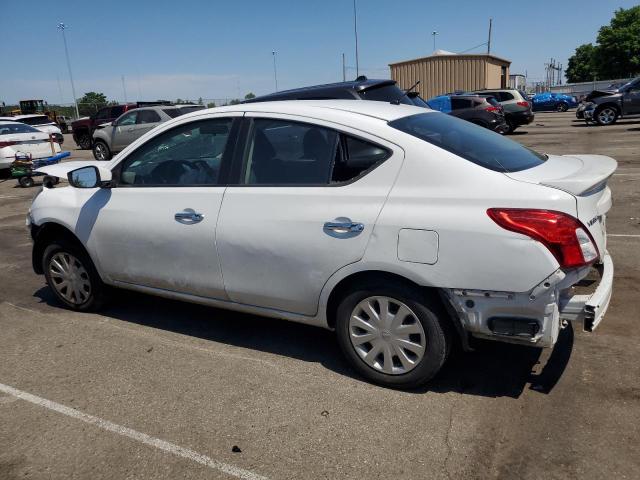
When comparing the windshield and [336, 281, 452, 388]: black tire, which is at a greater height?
the windshield

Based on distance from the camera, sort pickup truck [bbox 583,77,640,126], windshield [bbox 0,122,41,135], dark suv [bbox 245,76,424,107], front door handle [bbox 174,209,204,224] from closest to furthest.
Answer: front door handle [bbox 174,209,204,224]
dark suv [bbox 245,76,424,107]
windshield [bbox 0,122,41,135]
pickup truck [bbox 583,77,640,126]

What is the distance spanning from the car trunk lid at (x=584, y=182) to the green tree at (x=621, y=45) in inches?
2762

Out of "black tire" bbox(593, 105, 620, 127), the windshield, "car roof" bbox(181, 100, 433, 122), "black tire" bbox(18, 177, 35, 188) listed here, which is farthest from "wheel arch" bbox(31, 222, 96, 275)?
"black tire" bbox(593, 105, 620, 127)

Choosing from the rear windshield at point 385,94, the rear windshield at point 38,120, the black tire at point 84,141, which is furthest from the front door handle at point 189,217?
the rear windshield at point 38,120

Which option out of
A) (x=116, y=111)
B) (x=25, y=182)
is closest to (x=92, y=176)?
(x=25, y=182)

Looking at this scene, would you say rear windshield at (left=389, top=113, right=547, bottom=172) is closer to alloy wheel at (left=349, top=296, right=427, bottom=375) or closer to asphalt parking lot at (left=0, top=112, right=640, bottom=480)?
alloy wheel at (left=349, top=296, right=427, bottom=375)

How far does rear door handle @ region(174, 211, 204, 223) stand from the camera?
367 cm

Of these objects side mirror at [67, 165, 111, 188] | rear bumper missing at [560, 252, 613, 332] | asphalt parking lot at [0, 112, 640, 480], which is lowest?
asphalt parking lot at [0, 112, 640, 480]

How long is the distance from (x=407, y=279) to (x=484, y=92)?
69.3 ft

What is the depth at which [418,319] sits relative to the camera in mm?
3029

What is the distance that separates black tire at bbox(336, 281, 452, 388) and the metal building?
1465 inches

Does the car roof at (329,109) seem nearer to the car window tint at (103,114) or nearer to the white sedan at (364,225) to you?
the white sedan at (364,225)

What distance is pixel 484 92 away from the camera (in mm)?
22188

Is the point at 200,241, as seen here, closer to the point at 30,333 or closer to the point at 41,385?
the point at 41,385
